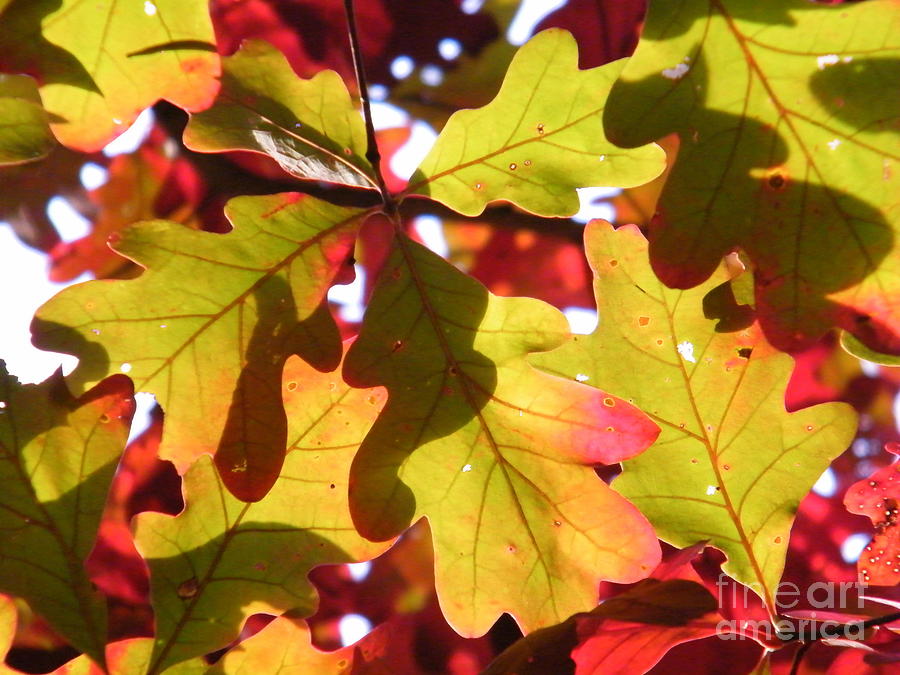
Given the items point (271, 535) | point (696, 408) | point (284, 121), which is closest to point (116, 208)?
point (284, 121)

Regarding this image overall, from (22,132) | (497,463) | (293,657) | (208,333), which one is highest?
(22,132)

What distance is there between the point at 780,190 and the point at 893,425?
117 centimetres

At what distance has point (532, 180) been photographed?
1.06m

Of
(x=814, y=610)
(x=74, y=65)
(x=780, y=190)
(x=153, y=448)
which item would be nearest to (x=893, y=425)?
(x=814, y=610)

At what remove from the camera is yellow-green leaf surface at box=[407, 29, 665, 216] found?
1030mm

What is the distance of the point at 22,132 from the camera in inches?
40.4

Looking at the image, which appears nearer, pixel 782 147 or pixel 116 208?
pixel 782 147

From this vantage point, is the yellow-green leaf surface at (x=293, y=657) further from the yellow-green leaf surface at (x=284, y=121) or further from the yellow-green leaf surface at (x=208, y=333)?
the yellow-green leaf surface at (x=284, y=121)

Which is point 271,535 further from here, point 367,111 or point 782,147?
point 782,147

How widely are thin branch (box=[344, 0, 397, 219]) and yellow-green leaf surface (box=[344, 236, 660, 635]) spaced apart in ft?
0.63

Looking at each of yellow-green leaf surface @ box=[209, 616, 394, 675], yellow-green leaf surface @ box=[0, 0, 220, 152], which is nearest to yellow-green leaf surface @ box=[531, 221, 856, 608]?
yellow-green leaf surface @ box=[209, 616, 394, 675]

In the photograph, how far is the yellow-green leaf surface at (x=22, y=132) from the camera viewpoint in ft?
3.33

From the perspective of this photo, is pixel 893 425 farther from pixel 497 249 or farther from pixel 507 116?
pixel 507 116

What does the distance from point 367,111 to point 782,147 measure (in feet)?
1.69
